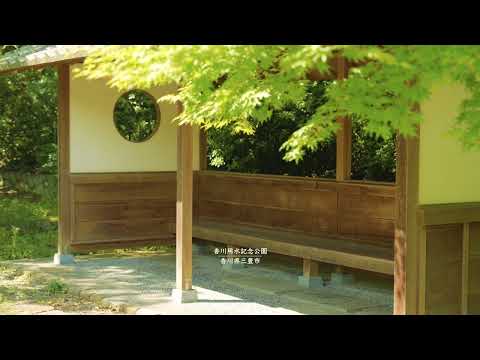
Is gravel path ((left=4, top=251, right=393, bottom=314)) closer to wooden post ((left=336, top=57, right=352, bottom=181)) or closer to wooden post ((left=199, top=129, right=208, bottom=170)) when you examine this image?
wooden post ((left=336, top=57, right=352, bottom=181))

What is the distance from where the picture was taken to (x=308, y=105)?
13.3 meters

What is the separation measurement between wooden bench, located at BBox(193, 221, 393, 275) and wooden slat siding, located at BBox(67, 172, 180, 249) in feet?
2.91

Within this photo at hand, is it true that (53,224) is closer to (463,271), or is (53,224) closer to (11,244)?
(11,244)

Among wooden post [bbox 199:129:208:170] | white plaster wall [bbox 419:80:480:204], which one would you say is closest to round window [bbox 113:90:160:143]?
wooden post [bbox 199:129:208:170]

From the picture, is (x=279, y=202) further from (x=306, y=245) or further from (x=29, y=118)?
(x=29, y=118)

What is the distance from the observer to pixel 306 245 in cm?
962

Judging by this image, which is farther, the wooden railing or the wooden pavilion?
the wooden railing

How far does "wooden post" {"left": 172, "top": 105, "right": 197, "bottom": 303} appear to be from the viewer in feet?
27.7

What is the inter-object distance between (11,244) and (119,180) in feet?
11.2

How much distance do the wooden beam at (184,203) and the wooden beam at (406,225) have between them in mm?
2492

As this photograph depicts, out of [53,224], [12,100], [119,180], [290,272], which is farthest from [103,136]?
[12,100]

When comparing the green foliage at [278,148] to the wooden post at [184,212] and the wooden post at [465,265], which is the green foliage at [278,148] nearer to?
the wooden post at [184,212]

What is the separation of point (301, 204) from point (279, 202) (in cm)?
51

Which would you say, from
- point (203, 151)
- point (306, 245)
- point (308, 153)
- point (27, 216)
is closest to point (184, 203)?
point (306, 245)
